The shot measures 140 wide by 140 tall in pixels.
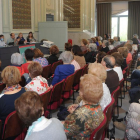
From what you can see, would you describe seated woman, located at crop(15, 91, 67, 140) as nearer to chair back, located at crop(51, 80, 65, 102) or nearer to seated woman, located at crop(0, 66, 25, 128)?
seated woman, located at crop(0, 66, 25, 128)

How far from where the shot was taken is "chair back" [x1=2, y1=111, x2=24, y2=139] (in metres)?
1.95

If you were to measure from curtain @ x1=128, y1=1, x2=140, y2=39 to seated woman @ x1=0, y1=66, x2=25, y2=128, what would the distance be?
533 inches

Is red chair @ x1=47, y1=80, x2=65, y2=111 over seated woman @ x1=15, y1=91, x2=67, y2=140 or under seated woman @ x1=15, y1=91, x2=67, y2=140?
under

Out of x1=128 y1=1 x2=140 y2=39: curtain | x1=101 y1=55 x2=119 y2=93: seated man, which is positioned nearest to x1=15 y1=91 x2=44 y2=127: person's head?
x1=101 y1=55 x2=119 y2=93: seated man

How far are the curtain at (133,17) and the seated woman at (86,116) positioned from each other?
13.7 m

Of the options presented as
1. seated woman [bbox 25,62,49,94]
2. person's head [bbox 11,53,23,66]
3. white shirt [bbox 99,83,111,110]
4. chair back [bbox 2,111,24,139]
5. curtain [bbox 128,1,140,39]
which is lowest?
chair back [bbox 2,111,24,139]

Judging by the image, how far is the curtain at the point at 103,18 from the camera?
48.4 ft

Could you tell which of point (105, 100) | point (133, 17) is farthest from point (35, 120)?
point (133, 17)

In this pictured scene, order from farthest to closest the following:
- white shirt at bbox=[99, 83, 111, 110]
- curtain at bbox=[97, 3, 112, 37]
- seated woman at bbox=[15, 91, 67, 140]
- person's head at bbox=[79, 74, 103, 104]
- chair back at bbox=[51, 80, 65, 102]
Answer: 1. curtain at bbox=[97, 3, 112, 37]
2. chair back at bbox=[51, 80, 65, 102]
3. white shirt at bbox=[99, 83, 111, 110]
4. person's head at bbox=[79, 74, 103, 104]
5. seated woman at bbox=[15, 91, 67, 140]

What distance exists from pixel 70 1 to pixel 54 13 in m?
1.61

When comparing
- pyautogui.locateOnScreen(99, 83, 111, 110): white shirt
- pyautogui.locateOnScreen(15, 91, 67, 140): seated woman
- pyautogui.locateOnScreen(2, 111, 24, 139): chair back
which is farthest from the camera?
pyautogui.locateOnScreen(99, 83, 111, 110): white shirt

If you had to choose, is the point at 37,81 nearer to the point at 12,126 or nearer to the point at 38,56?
the point at 12,126

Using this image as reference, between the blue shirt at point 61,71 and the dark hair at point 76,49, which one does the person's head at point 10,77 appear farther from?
the dark hair at point 76,49

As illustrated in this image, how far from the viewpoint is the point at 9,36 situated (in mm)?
8328
